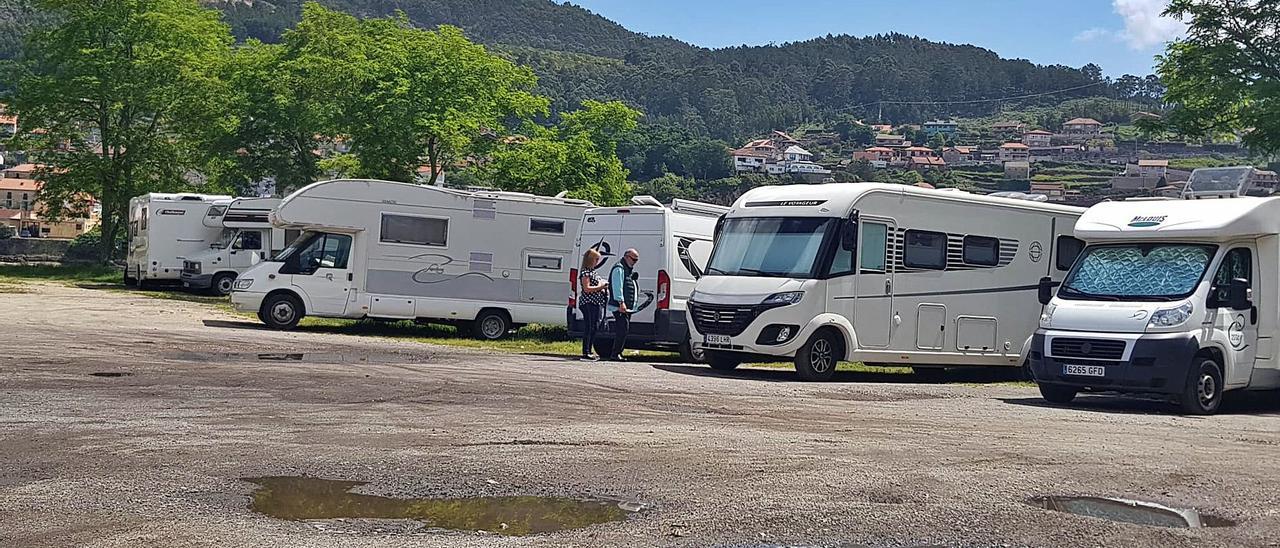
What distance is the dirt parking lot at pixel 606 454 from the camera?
673 centimetres

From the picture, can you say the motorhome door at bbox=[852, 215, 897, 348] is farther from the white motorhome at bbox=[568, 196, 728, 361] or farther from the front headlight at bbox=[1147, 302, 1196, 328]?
the front headlight at bbox=[1147, 302, 1196, 328]

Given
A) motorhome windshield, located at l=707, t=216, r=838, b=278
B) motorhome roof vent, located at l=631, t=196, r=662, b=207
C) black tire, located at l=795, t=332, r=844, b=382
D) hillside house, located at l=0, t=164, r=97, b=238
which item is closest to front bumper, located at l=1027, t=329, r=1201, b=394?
black tire, located at l=795, t=332, r=844, b=382

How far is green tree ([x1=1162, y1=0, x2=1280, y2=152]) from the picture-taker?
112ft

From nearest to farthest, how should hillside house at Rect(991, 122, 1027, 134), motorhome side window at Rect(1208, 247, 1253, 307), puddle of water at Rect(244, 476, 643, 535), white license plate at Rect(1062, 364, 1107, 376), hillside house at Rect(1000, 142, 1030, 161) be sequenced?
puddle of water at Rect(244, 476, 643, 535)
white license plate at Rect(1062, 364, 1107, 376)
motorhome side window at Rect(1208, 247, 1253, 307)
hillside house at Rect(1000, 142, 1030, 161)
hillside house at Rect(991, 122, 1027, 134)

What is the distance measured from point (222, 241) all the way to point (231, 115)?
1023 cm

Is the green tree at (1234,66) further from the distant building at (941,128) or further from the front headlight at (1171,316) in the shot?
the distant building at (941,128)

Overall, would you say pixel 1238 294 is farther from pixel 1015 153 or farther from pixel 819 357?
pixel 1015 153

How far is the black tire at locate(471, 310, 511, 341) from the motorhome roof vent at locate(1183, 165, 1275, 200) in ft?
40.6

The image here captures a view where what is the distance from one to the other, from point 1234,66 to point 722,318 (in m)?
23.3

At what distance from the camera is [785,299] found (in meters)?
16.8

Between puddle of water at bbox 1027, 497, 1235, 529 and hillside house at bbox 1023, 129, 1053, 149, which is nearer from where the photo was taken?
puddle of water at bbox 1027, 497, 1235, 529

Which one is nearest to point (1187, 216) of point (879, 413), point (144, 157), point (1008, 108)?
point (879, 413)

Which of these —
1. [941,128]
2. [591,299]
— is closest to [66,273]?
[591,299]

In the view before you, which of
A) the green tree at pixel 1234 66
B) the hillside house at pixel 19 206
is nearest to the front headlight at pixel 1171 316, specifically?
the green tree at pixel 1234 66
